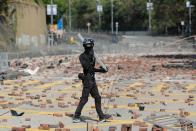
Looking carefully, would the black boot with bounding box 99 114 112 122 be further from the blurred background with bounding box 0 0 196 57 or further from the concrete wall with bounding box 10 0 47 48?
the concrete wall with bounding box 10 0 47 48

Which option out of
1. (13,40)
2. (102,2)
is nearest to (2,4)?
(13,40)

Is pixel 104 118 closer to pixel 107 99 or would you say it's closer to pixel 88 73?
pixel 88 73

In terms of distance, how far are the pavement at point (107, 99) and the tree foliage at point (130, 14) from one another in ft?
267

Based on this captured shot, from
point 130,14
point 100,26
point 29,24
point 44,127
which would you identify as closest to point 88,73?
point 44,127

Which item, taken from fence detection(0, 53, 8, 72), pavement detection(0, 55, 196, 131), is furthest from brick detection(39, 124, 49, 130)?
fence detection(0, 53, 8, 72)

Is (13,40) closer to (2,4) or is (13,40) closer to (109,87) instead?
(2,4)

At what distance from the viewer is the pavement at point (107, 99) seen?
1272 cm

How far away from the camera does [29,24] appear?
61031 millimetres

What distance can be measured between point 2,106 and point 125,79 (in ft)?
36.5

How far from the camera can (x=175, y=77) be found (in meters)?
26.7

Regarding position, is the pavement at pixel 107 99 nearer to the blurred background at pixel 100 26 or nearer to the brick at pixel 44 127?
the brick at pixel 44 127

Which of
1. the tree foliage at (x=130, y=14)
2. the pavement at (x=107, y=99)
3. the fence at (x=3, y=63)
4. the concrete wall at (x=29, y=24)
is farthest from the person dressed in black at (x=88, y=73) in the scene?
the tree foliage at (x=130, y=14)

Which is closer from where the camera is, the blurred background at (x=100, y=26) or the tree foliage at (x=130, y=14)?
the blurred background at (x=100, y=26)

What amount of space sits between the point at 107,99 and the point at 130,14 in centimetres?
11813
